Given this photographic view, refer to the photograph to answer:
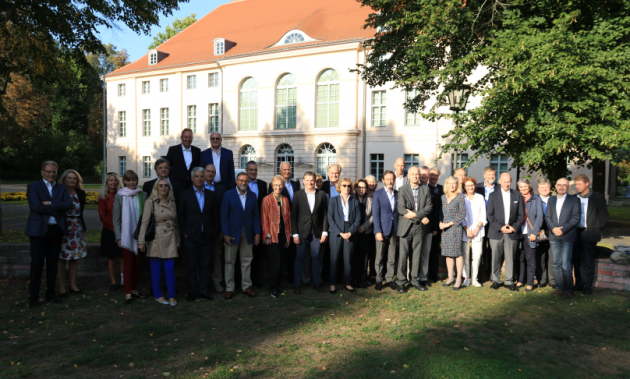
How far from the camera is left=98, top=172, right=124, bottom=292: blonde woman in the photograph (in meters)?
6.58

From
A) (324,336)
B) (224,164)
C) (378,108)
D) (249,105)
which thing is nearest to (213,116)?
(249,105)

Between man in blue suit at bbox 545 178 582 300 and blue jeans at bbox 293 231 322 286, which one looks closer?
man in blue suit at bbox 545 178 582 300

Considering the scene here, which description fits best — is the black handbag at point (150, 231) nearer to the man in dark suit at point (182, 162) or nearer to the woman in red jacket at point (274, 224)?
the man in dark suit at point (182, 162)

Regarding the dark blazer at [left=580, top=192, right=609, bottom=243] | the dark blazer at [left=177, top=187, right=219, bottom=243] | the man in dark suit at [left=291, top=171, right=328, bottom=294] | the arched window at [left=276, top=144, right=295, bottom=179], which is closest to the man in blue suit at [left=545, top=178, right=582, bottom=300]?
the dark blazer at [left=580, top=192, right=609, bottom=243]

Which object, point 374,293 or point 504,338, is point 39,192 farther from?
point 504,338

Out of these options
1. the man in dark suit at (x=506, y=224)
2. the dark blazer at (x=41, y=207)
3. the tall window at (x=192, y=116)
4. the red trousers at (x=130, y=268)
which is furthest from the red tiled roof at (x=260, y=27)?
the dark blazer at (x=41, y=207)

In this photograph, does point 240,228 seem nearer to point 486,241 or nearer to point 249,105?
point 486,241

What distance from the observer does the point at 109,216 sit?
6.59 meters

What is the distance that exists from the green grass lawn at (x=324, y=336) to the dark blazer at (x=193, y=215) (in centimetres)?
104

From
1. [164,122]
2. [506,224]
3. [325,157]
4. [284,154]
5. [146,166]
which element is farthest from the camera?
[146,166]

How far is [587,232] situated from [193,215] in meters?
6.07

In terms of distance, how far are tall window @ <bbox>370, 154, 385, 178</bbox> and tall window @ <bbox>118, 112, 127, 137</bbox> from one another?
2526cm

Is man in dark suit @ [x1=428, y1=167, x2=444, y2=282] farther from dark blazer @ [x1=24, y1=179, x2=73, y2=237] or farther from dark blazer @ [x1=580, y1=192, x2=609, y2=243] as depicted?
dark blazer @ [x1=24, y1=179, x2=73, y2=237]

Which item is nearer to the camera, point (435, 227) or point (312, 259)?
point (312, 259)
